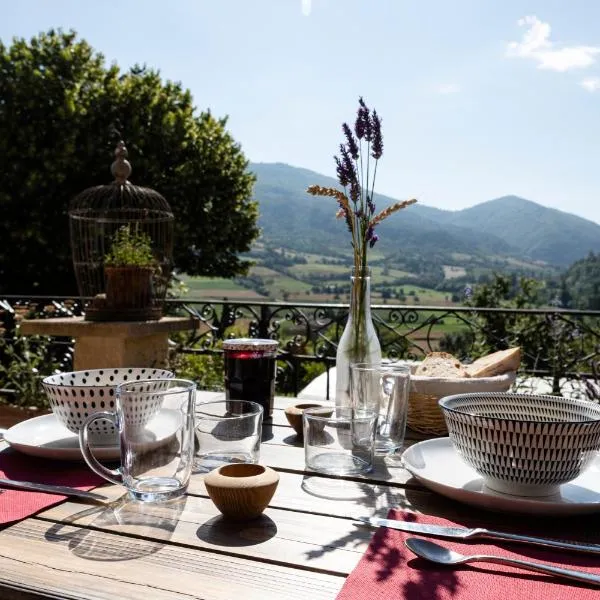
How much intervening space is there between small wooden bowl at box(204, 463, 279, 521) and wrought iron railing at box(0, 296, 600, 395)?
9.91 feet

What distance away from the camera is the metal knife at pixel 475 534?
0.72 m

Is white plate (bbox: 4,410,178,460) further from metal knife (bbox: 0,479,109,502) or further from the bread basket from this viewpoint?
the bread basket

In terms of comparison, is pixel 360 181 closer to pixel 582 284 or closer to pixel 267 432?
pixel 267 432

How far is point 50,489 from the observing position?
912 mm

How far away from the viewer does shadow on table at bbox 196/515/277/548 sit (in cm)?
75

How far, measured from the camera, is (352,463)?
1.05 meters

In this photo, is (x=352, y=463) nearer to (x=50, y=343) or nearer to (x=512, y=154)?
(x=50, y=343)

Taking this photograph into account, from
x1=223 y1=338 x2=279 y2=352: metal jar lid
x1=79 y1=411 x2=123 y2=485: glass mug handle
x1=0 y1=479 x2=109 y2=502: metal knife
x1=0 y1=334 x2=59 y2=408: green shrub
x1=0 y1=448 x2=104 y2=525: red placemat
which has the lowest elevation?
x1=0 y1=334 x2=59 y2=408: green shrub

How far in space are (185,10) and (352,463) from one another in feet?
24.3

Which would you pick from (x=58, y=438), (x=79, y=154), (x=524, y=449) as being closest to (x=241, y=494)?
(x=524, y=449)

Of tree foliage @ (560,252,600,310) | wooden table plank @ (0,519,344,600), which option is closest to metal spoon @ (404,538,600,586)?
wooden table plank @ (0,519,344,600)

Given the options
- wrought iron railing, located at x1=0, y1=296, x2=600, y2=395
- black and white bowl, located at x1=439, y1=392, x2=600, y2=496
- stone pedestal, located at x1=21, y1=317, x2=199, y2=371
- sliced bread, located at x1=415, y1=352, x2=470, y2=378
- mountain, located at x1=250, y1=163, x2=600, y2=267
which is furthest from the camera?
mountain, located at x1=250, y1=163, x2=600, y2=267

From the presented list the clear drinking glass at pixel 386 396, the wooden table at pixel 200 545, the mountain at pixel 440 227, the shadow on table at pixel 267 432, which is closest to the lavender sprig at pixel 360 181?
the clear drinking glass at pixel 386 396

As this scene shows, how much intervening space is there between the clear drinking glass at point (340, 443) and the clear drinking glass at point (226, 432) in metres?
0.10
